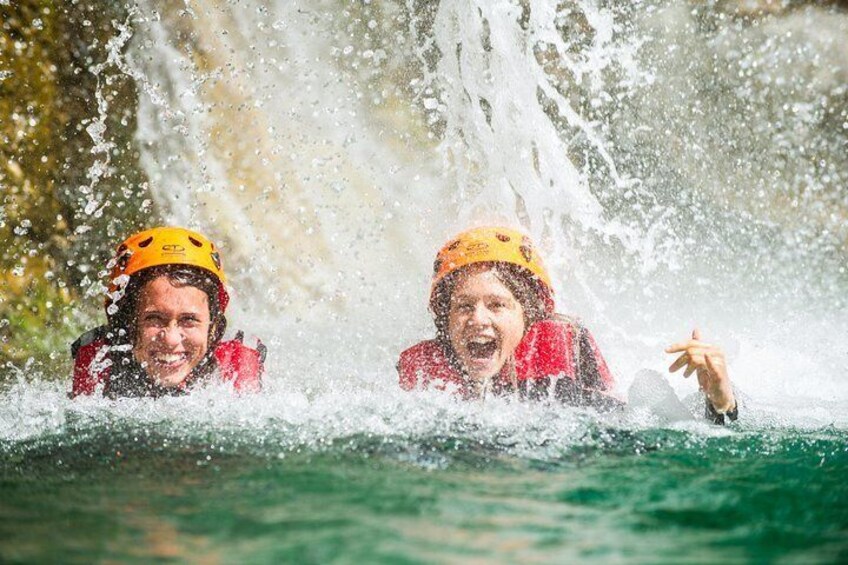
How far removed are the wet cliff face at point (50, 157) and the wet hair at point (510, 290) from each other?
494cm

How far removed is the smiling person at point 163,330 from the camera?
15.8ft

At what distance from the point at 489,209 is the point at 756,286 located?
5.57 m

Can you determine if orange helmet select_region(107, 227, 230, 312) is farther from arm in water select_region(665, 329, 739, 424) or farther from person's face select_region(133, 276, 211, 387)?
arm in water select_region(665, 329, 739, 424)

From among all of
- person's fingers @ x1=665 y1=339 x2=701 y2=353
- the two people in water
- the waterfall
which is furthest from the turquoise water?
the waterfall

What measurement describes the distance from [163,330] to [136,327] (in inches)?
10.0

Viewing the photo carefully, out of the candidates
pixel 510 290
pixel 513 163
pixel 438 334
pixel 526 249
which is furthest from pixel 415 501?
pixel 513 163

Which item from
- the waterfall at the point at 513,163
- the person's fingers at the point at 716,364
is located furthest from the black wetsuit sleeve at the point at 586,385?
the waterfall at the point at 513,163

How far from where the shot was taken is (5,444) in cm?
380

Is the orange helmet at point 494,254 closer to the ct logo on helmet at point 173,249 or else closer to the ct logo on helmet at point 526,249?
the ct logo on helmet at point 526,249

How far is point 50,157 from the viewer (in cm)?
841

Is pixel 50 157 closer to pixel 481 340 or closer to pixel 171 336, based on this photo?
pixel 171 336

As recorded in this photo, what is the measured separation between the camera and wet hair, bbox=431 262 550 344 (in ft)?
16.7

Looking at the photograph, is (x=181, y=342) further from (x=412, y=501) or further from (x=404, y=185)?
(x=404, y=185)

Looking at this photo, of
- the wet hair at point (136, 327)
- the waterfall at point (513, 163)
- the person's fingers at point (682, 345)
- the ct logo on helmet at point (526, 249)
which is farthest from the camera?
the waterfall at point (513, 163)
